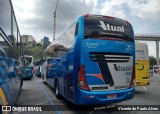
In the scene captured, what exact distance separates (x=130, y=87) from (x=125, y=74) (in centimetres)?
54

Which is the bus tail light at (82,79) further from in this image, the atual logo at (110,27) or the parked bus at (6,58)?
the parked bus at (6,58)

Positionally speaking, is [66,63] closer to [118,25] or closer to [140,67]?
[118,25]

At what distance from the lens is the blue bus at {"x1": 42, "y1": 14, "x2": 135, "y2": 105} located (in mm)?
→ 7617

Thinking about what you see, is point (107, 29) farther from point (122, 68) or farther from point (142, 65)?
point (142, 65)

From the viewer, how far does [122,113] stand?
811 cm

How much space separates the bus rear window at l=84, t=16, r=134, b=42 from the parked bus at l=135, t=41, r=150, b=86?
6.10 m

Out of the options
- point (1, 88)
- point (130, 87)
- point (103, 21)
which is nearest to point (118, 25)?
point (103, 21)

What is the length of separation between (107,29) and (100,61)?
3.78ft

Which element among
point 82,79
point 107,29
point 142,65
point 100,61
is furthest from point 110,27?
point 142,65

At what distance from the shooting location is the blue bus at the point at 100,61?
762cm

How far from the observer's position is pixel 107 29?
8195mm

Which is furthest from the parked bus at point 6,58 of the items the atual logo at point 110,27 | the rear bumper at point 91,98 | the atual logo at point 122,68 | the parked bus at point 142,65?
the parked bus at point 142,65

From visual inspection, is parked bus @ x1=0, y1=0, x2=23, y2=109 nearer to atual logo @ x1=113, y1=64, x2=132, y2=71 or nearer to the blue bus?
the blue bus

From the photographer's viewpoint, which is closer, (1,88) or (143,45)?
(1,88)
